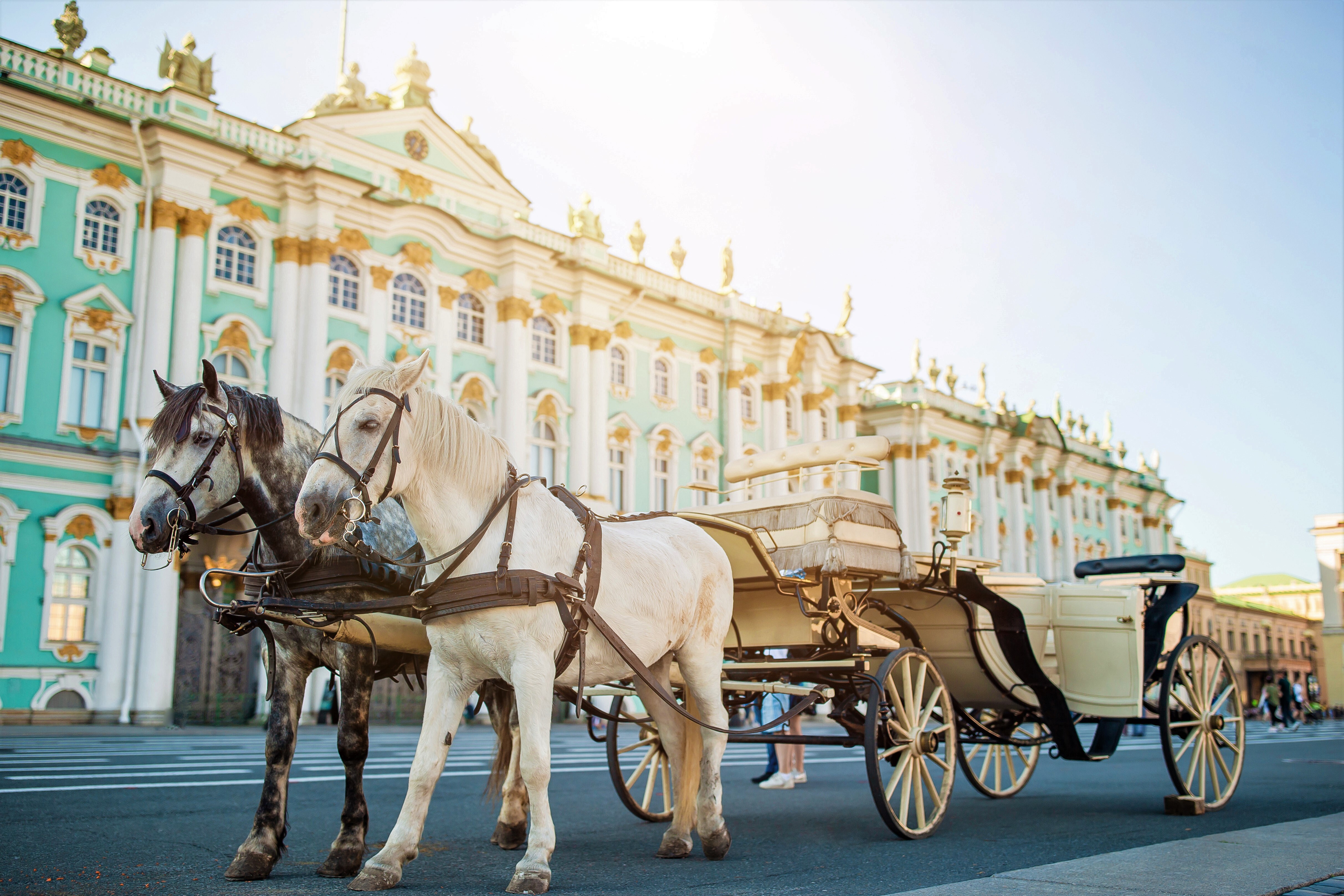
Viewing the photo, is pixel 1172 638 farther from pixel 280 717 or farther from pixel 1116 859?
pixel 280 717

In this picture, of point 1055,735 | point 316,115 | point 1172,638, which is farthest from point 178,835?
point 316,115

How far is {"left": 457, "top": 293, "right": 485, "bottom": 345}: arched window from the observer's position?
90.5 ft

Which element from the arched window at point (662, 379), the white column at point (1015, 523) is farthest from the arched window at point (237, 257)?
the white column at point (1015, 523)

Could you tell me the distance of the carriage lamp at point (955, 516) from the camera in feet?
25.9

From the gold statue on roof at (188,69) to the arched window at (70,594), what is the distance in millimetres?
10037

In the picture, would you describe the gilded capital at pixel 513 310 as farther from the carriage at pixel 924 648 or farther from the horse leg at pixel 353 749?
the horse leg at pixel 353 749

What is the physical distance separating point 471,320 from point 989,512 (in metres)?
24.9

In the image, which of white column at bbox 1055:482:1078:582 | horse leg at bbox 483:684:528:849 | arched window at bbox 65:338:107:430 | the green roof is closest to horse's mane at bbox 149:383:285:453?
horse leg at bbox 483:684:528:849

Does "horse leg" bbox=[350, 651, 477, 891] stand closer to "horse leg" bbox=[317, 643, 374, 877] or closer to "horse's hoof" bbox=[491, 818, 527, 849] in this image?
"horse leg" bbox=[317, 643, 374, 877]

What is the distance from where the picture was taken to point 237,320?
23.3 meters

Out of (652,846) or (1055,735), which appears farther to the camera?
(1055,735)

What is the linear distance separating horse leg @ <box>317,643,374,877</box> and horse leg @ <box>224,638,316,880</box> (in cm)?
23

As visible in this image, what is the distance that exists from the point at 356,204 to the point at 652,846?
21.6 meters

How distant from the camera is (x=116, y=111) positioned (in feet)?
73.2
